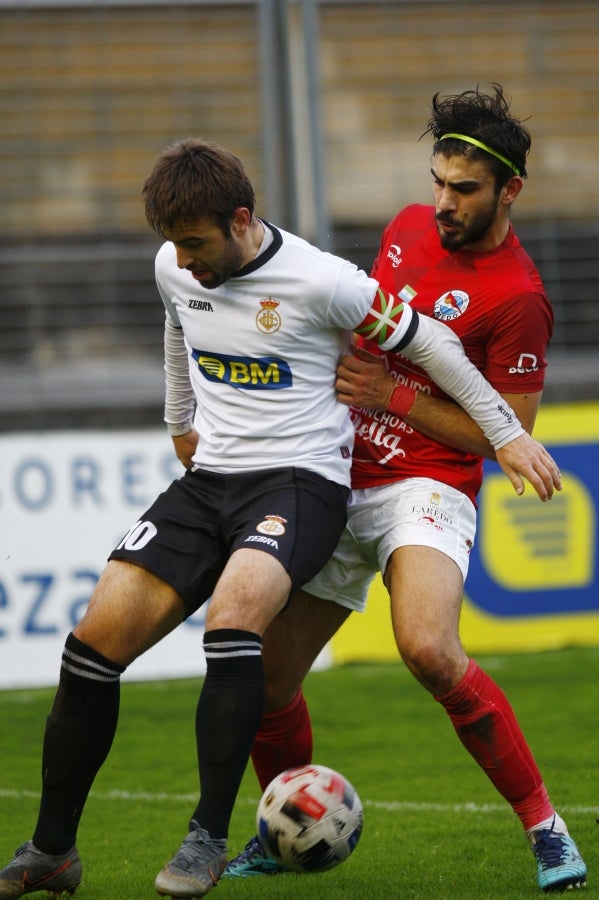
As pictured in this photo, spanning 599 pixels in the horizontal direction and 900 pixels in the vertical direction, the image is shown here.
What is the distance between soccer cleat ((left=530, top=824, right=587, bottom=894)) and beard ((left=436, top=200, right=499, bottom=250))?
72.7 inches

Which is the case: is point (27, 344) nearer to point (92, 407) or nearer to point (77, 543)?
point (92, 407)

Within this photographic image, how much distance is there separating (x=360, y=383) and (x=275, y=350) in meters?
0.32

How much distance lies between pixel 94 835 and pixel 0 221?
6816mm

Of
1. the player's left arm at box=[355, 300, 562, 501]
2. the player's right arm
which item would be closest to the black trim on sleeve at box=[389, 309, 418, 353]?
the player's left arm at box=[355, 300, 562, 501]

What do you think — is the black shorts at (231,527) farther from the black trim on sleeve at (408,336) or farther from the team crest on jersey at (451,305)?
the team crest on jersey at (451,305)

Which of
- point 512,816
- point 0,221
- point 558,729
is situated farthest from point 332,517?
point 0,221

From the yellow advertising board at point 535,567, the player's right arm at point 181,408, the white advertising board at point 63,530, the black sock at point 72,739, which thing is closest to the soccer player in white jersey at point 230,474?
the black sock at point 72,739

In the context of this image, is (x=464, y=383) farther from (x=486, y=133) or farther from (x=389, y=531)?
(x=486, y=133)

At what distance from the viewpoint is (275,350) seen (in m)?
4.55

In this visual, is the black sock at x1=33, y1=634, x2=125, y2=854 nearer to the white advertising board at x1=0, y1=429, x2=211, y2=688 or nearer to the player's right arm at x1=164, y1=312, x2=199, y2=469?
the player's right arm at x1=164, y1=312, x2=199, y2=469

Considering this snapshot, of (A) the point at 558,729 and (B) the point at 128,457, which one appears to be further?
(B) the point at 128,457

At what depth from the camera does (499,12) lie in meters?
12.4

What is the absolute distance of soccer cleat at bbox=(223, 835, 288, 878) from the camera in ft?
16.5

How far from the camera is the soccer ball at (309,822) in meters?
4.32
